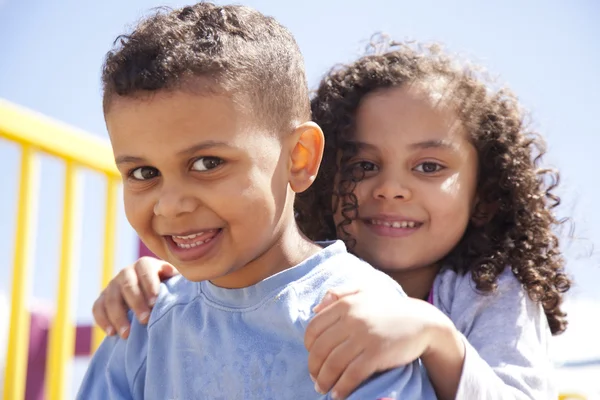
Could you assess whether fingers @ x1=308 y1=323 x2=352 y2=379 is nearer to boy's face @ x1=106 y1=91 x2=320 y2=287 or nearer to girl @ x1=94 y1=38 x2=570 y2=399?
boy's face @ x1=106 y1=91 x2=320 y2=287

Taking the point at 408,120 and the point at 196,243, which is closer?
the point at 196,243

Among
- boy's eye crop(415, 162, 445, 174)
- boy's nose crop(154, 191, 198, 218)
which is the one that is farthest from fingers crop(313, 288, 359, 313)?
boy's eye crop(415, 162, 445, 174)

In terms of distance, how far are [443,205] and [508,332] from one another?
0.42 metres

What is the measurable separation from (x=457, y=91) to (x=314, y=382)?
113 centimetres

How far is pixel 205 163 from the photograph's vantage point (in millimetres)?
1680

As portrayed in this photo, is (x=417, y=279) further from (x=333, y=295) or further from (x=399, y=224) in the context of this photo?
(x=333, y=295)

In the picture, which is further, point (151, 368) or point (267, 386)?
point (151, 368)

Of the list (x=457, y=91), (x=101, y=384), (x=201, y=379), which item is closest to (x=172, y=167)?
(x=201, y=379)

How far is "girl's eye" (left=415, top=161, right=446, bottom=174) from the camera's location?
91.7 inches

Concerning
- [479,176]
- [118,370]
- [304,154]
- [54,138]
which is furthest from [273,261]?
[54,138]

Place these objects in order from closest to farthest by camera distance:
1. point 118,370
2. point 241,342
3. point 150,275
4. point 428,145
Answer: point 241,342 < point 118,370 < point 150,275 < point 428,145

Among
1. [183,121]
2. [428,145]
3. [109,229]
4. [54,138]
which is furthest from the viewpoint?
[109,229]

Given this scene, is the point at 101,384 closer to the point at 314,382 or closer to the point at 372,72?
the point at 314,382

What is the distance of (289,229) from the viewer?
72.7 inches
